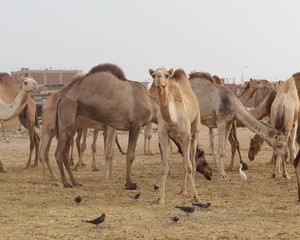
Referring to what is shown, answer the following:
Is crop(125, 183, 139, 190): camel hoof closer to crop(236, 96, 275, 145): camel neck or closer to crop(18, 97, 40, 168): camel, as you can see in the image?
crop(236, 96, 275, 145): camel neck

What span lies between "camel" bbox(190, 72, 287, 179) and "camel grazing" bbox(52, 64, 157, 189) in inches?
64.2

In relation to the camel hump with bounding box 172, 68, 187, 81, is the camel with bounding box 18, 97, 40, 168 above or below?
below

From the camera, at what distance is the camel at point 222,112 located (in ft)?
35.0

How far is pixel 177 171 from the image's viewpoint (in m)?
12.3

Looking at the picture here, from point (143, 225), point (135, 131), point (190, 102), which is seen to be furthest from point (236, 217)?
point (135, 131)

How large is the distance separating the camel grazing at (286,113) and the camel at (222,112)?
0.36m

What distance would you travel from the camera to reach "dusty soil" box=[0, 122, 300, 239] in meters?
6.57

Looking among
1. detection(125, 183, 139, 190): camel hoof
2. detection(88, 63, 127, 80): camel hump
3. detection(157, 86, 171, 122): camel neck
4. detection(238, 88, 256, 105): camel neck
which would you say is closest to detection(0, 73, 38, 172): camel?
detection(88, 63, 127, 80): camel hump

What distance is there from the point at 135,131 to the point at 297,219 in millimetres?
3767

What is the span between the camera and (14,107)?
11.4 metres

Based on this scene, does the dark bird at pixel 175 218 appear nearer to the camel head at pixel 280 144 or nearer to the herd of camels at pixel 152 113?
the herd of camels at pixel 152 113

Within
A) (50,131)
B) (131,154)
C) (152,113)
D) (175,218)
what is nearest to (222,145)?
(152,113)

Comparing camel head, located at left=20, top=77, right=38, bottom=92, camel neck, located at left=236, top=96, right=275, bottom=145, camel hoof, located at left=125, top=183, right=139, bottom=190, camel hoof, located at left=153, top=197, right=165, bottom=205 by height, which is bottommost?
camel hoof, located at left=125, top=183, right=139, bottom=190

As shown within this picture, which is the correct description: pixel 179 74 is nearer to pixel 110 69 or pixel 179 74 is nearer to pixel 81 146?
pixel 110 69
